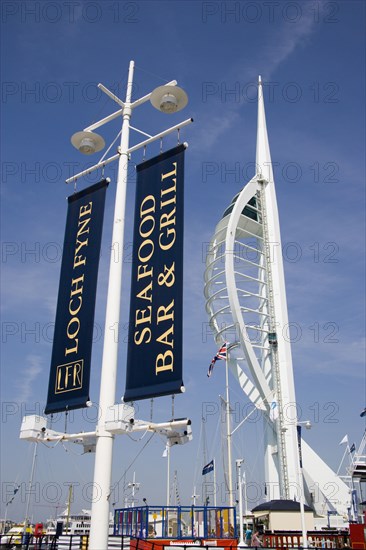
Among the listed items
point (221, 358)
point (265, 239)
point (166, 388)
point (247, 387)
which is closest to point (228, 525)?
point (166, 388)

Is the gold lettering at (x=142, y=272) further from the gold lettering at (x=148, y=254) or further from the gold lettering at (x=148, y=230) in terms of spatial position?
the gold lettering at (x=148, y=230)

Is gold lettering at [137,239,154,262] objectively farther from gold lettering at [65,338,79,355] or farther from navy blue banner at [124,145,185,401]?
gold lettering at [65,338,79,355]

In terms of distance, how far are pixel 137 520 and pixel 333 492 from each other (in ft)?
87.6

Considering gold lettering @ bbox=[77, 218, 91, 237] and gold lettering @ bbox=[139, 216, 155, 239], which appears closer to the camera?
gold lettering @ bbox=[139, 216, 155, 239]

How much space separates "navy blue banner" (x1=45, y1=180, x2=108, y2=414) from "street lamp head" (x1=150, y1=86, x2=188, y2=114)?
2410mm

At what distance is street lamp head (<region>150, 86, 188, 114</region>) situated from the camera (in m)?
13.7

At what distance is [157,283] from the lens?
11.7 meters

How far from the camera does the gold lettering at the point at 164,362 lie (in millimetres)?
10782

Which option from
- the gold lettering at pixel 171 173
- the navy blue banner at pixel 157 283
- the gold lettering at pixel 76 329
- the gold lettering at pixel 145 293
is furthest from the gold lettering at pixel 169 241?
the gold lettering at pixel 76 329

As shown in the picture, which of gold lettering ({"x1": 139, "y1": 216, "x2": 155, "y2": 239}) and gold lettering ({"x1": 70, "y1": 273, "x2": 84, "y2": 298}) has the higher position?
gold lettering ({"x1": 139, "y1": 216, "x2": 155, "y2": 239})

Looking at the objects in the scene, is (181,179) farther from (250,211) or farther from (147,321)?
(250,211)

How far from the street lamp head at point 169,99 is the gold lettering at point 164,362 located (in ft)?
21.3

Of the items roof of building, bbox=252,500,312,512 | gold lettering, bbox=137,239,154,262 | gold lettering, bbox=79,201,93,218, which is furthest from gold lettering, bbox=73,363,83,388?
roof of building, bbox=252,500,312,512

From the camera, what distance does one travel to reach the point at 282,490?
115 feet
